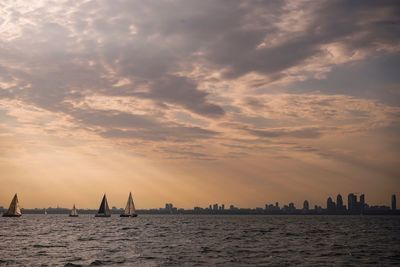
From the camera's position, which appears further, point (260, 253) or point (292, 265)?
point (260, 253)

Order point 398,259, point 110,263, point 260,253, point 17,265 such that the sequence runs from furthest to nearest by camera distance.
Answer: point 260,253
point 398,259
point 110,263
point 17,265

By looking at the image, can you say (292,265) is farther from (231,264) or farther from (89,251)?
(89,251)

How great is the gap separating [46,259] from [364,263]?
3146 centimetres

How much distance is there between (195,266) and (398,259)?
2347cm

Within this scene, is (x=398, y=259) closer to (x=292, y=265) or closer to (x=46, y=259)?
(x=292, y=265)

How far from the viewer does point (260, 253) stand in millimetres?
54906

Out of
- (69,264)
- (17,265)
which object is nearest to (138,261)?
(69,264)

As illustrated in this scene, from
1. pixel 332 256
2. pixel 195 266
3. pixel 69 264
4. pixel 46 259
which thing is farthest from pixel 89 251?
pixel 332 256

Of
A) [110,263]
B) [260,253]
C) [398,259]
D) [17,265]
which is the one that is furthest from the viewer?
[260,253]

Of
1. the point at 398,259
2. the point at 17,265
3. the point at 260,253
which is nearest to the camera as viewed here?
the point at 17,265

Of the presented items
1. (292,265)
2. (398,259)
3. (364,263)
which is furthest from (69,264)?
(398,259)

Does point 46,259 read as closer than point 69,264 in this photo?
No

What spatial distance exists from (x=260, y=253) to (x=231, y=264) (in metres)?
11.8

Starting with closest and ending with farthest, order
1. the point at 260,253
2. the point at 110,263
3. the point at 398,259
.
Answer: the point at 110,263 → the point at 398,259 → the point at 260,253
